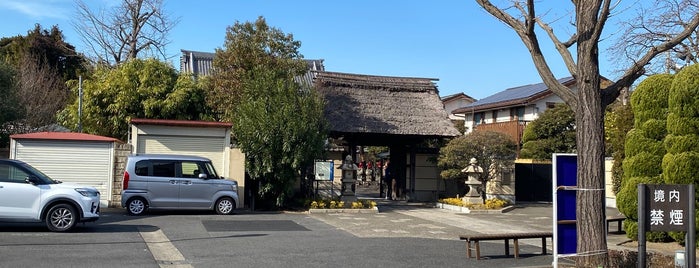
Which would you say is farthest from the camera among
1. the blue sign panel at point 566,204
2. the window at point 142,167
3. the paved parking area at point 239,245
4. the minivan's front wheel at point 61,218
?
the window at point 142,167

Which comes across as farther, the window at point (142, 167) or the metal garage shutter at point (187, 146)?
the metal garage shutter at point (187, 146)

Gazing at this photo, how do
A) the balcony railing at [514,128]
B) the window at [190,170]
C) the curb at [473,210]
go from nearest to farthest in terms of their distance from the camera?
the window at [190,170], the curb at [473,210], the balcony railing at [514,128]

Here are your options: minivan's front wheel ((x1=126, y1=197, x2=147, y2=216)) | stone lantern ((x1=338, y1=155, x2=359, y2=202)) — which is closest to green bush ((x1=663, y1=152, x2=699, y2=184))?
stone lantern ((x1=338, y1=155, x2=359, y2=202))

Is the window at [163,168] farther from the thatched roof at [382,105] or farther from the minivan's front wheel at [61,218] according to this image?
the thatched roof at [382,105]

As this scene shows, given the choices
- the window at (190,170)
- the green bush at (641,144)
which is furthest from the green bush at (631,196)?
the window at (190,170)

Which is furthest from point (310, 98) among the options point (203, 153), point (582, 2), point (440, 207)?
point (582, 2)

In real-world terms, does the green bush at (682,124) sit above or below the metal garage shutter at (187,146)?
above

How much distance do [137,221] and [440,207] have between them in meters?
11.7

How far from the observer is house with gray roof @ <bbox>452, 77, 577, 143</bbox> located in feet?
121

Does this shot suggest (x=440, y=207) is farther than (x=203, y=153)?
Yes

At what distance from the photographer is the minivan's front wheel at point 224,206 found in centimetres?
1822

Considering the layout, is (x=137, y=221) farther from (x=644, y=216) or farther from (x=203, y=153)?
(x=644, y=216)

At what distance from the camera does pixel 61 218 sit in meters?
13.2

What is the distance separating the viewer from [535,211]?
23031 mm
